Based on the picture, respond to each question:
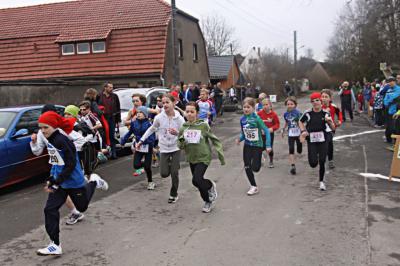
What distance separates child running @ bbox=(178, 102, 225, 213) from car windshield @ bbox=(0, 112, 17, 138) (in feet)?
11.9

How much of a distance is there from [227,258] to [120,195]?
345cm

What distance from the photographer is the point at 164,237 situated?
5.35 meters

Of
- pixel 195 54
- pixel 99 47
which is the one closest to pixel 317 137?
pixel 99 47

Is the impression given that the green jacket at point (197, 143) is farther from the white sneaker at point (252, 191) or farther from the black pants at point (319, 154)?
the black pants at point (319, 154)

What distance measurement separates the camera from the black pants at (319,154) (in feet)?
24.4

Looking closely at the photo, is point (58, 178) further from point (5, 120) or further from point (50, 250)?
point (5, 120)

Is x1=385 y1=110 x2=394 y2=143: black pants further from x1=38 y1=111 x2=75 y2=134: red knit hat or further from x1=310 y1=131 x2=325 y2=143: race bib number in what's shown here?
x1=38 y1=111 x2=75 y2=134: red knit hat

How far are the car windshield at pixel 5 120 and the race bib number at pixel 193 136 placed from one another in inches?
148

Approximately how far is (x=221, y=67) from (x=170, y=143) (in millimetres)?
38990

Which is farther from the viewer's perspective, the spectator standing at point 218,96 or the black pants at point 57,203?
the spectator standing at point 218,96

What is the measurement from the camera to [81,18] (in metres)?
25.2

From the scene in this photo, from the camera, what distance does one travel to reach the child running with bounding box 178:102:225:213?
20.7ft

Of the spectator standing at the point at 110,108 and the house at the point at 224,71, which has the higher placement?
the house at the point at 224,71

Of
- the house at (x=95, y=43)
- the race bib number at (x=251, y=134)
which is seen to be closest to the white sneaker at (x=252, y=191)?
the race bib number at (x=251, y=134)
